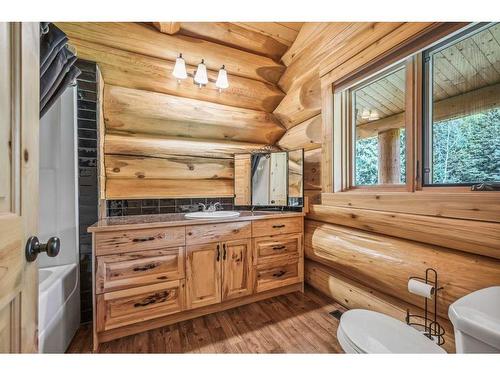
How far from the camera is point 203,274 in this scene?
183 centimetres

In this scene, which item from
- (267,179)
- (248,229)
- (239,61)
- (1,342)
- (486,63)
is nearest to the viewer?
(1,342)

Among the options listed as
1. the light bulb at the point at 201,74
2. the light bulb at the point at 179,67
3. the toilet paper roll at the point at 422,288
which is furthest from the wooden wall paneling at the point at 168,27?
the toilet paper roll at the point at 422,288

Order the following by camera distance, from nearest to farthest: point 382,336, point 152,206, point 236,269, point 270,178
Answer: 1. point 382,336
2. point 236,269
3. point 152,206
4. point 270,178

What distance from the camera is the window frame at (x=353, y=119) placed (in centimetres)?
157

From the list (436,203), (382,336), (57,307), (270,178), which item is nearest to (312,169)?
(270,178)

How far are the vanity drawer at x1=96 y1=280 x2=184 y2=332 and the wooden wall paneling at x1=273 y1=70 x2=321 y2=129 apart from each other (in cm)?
203

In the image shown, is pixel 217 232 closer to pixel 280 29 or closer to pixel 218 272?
pixel 218 272

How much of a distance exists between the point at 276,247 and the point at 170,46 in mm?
2108

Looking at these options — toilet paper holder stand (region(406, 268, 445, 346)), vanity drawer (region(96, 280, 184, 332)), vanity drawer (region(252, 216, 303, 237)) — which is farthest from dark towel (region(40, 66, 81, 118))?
toilet paper holder stand (region(406, 268, 445, 346))

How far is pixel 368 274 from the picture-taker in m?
1.74

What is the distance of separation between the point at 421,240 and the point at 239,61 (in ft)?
7.27

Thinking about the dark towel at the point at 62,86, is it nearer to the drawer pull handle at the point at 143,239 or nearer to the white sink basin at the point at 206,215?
the drawer pull handle at the point at 143,239
